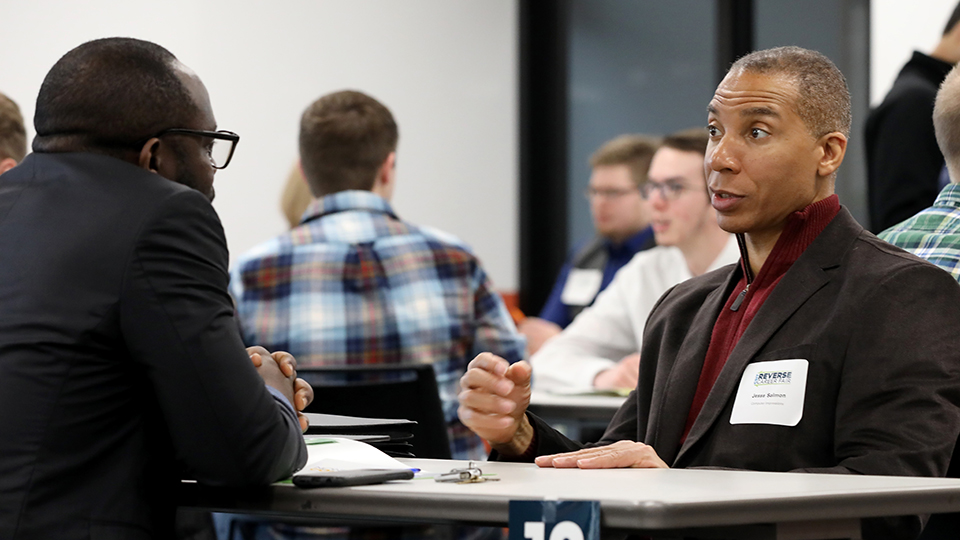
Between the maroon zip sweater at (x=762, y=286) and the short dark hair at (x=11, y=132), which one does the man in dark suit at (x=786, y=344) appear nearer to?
the maroon zip sweater at (x=762, y=286)

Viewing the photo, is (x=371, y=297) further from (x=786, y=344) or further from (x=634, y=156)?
(x=634, y=156)

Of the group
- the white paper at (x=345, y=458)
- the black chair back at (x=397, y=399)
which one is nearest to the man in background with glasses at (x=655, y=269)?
the black chair back at (x=397, y=399)

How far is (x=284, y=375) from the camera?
167 cm

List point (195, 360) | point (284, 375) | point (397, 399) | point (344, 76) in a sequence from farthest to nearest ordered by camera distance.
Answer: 1. point (344, 76)
2. point (397, 399)
3. point (284, 375)
4. point (195, 360)

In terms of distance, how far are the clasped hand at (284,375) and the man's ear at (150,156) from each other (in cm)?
31

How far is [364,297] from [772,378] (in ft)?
4.80

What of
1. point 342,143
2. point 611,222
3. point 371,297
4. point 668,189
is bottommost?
point 611,222

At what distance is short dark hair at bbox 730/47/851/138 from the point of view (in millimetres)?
1896

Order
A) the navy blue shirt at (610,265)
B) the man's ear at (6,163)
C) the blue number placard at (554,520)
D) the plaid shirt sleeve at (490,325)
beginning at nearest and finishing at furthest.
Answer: the blue number placard at (554,520) < the man's ear at (6,163) < the plaid shirt sleeve at (490,325) < the navy blue shirt at (610,265)

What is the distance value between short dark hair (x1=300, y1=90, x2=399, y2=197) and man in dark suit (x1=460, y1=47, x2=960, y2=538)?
4.60ft

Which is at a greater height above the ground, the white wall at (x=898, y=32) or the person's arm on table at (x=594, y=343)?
the white wall at (x=898, y=32)

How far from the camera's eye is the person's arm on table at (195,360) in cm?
133

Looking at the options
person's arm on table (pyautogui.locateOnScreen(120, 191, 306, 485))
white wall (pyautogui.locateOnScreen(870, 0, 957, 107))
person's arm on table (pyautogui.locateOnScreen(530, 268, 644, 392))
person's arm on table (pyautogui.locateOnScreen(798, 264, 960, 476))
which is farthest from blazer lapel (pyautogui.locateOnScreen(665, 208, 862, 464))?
white wall (pyautogui.locateOnScreen(870, 0, 957, 107))

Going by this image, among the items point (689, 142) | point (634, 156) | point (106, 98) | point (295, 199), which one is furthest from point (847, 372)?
point (634, 156)
